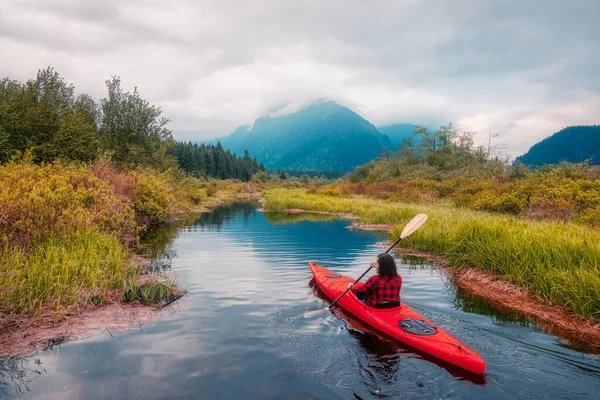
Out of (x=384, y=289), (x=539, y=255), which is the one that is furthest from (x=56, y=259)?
(x=539, y=255)

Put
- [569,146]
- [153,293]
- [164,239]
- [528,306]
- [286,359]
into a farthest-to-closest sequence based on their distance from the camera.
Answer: [569,146]
[164,239]
[153,293]
[528,306]
[286,359]

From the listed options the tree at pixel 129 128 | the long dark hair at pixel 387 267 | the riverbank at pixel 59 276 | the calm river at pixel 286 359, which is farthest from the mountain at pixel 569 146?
the riverbank at pixel 59 276

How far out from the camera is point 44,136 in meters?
22.7

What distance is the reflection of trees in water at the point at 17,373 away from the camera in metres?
5.43

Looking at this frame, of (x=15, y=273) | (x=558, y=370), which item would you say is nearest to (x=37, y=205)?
(x=15, y=273)

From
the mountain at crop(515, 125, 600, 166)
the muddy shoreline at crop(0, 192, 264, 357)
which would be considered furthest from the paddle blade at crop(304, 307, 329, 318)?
the mountain at crop(515, 125, 600, 166)

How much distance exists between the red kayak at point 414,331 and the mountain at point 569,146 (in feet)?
340

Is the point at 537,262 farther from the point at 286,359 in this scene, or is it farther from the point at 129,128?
the point at 129,128

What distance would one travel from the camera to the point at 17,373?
19.1 feet

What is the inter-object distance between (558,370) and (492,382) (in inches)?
46.6

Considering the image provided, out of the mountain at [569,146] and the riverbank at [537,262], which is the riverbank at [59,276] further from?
the mountain at [569,146]

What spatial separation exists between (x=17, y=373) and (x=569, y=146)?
5098 inches

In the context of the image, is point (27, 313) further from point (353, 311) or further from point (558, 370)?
point (558, 370)

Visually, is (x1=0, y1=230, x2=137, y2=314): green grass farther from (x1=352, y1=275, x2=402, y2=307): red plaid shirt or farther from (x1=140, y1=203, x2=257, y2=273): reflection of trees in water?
(x1=352, y1=275, x2=402, y2=307): red plaid shirt
